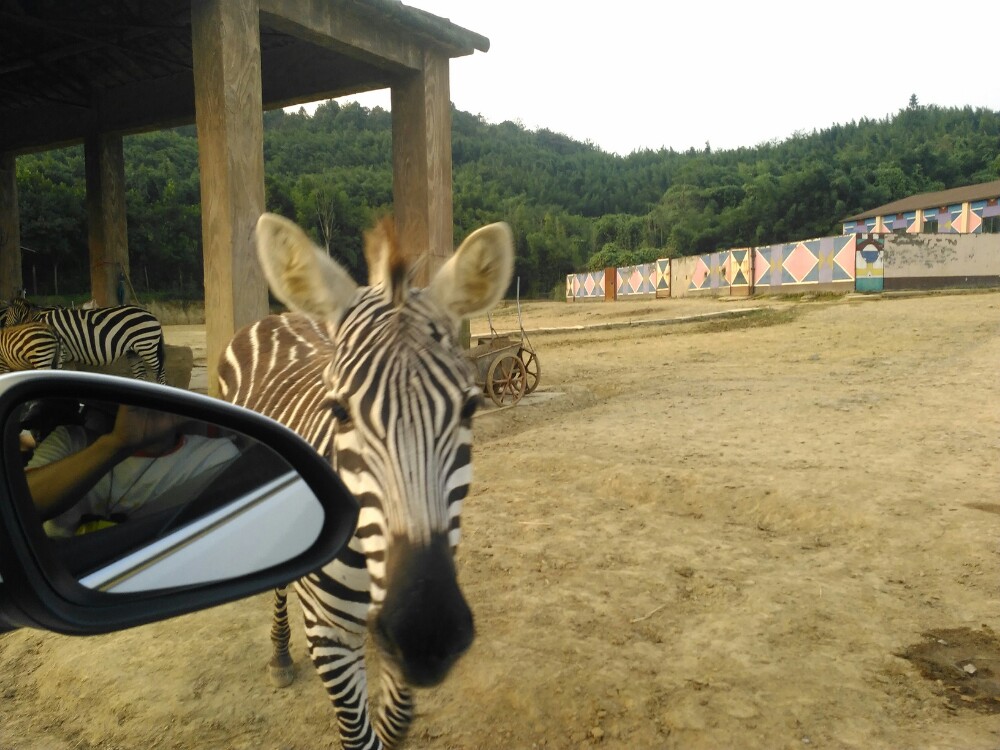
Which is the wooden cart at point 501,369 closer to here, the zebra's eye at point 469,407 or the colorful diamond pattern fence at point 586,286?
the zebra's eye at point 469,407

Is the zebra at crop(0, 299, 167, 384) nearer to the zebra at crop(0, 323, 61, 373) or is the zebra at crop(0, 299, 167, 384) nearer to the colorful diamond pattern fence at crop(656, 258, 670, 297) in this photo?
the zebra at crop(0, 323, 61, 373)

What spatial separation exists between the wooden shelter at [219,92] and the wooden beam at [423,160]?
1 centimetres

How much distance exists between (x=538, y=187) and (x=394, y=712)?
97625mm

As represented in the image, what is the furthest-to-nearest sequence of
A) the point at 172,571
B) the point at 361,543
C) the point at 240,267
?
the point at 240,267 → the point at 361,543 → the point at 172,571

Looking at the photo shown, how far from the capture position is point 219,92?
5.46 metres

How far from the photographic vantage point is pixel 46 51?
27.7ft

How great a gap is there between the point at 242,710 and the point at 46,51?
8740 millimetres

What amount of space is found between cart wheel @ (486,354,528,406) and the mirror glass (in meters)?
7.02

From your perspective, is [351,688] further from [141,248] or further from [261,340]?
[141,248]

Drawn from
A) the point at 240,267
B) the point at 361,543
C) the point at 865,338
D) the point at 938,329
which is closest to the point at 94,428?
the point at 361,543

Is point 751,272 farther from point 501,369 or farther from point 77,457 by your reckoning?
point 77,457

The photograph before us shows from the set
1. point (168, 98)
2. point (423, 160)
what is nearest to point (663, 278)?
point (168, 98)

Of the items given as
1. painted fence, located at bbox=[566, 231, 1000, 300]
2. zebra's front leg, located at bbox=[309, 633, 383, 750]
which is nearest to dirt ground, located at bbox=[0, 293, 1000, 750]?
zebra's front leg, located at bbox=[309, 633, 383, 750]

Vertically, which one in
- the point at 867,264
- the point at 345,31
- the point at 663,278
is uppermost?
the point at 345,31
